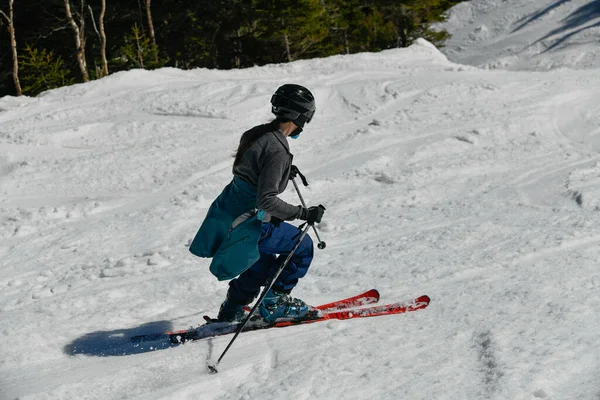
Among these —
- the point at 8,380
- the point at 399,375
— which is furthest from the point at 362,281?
the point at 8,380

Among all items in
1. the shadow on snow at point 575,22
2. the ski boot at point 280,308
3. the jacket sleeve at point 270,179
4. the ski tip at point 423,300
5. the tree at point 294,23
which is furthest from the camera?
the shadow on snow at point 575,22

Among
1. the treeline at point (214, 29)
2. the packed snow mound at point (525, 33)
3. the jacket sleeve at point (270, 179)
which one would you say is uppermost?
the jacket sleeve at point (270, 179)

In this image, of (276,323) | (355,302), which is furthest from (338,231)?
(276,323)

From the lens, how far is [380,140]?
10.6m

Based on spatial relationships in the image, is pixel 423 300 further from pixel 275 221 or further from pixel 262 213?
pixel 262 213

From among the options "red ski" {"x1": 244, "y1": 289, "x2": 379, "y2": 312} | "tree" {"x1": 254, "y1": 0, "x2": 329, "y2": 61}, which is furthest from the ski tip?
"tree" {"x1": 254, "y1": 0, "x2": 329, "y2": 61}

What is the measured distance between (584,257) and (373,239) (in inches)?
94.8

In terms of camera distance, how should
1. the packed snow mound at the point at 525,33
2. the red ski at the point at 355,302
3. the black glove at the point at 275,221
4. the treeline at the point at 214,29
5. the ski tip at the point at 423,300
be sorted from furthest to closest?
the treeline at the point at 214,29
the packed snow mound at the point at 525,33
the red ski at the point at 355,302
the ski tip at the point at 423,300
the black glove at the point at 275,221

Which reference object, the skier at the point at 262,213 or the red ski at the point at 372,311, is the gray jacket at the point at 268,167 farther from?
the red ski at the point at 372,311

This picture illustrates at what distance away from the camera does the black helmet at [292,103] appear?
429 cm

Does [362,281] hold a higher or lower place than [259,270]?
lower

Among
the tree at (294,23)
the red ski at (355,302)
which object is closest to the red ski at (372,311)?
the red ski at (355,302)

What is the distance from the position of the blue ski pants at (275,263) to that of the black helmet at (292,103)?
85 cm

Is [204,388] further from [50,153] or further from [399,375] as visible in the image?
[50,153]
